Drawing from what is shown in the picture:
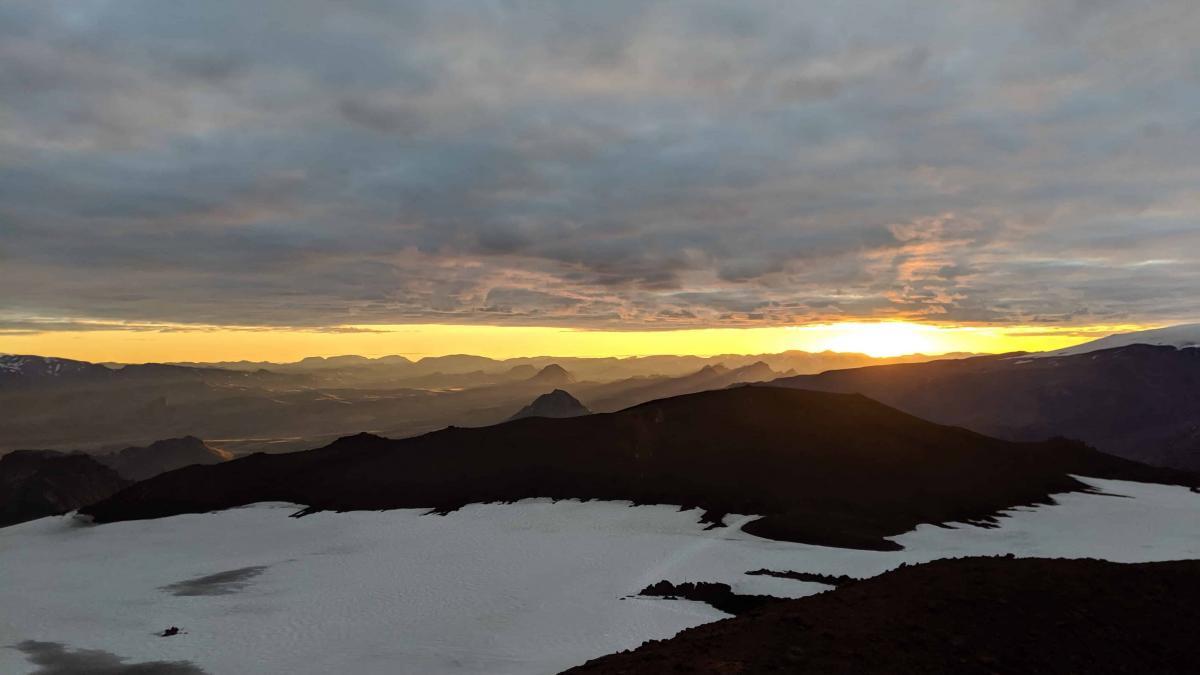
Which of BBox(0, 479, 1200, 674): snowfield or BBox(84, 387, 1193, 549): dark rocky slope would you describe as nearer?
BBox(0, 479, 1200, 674): snowfield

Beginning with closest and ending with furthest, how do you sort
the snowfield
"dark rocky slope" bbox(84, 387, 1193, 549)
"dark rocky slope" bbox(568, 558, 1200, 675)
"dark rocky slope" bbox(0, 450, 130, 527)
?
"dark rocky slope" bbox(568, 558, 1200, 675)
the snowfield
"dark rocky slope" bbox(84, 387, 1193, 549)
"dark rocky slope" bbox(0, 450, 130, 527)

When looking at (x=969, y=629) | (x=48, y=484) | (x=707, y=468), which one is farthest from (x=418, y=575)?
(x=48, y=484)

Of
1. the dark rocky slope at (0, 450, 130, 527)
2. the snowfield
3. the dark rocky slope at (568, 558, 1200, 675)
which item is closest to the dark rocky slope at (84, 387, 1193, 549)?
the snowfield

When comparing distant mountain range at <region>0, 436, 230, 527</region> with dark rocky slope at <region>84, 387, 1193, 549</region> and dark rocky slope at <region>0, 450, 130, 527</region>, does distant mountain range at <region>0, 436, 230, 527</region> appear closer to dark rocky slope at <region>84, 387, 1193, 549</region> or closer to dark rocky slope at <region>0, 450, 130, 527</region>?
dark rocky slope at <region>0, 450, 130, 527</region>

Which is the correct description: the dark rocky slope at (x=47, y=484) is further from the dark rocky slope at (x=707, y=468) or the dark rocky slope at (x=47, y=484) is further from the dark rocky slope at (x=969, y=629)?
Result: the dark rocky slope at (x=969, y=629)

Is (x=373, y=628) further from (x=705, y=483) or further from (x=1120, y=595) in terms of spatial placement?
(x=705, y=483)

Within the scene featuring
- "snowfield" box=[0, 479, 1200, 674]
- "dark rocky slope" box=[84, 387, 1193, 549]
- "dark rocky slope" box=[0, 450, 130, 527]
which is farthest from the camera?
"dark rocky slope" box=[0, 450, 130, 527]

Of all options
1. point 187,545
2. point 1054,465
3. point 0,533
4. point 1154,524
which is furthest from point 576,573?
point 1054,465

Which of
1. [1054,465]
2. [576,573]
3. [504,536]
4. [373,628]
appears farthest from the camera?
[1054,465]
